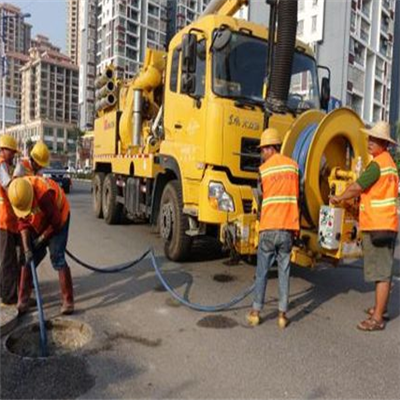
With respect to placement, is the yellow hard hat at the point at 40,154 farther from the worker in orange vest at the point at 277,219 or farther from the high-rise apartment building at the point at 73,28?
the high-rise apartment building at the point at 73,28

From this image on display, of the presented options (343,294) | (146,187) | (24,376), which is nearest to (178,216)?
(146,187)

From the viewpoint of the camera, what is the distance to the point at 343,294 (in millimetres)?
5844

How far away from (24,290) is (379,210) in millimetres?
3533

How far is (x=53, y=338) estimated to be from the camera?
433 centimetres

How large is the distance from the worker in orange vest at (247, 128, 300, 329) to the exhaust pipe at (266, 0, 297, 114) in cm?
136

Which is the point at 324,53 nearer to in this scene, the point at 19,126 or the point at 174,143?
the point at 174,143

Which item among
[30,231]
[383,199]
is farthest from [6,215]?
[383,199]

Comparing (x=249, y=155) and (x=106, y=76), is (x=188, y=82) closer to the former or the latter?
(x=249, y=155)

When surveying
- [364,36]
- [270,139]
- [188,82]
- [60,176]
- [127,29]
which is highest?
[127,29]

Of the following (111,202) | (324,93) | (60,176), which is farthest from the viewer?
(60,176)

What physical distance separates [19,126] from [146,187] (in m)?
112

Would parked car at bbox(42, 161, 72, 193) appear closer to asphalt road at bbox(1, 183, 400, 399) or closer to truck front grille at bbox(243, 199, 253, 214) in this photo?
asphalt road at bbox(1, 183, 400, 399)

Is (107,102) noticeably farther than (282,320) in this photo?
Yes

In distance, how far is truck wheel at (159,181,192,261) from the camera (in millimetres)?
6785
